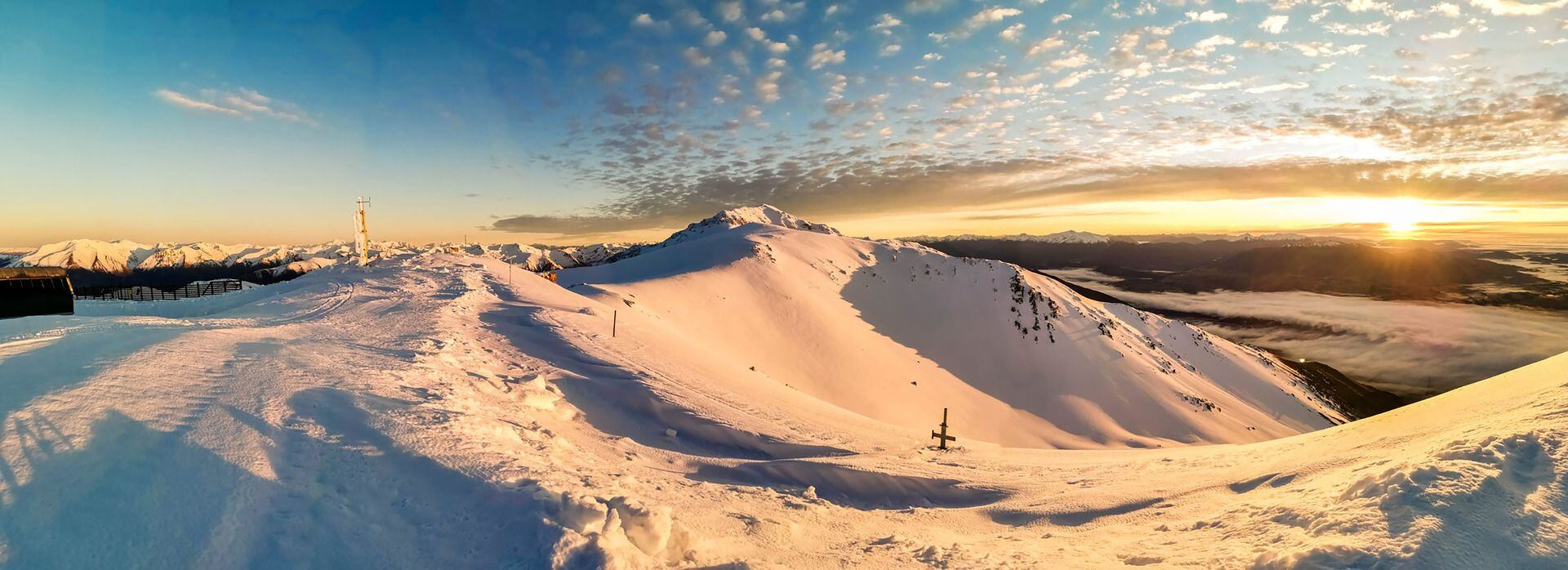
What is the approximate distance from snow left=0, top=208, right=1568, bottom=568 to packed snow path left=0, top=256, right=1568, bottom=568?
4 centimetres

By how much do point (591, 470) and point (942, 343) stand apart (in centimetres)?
5381

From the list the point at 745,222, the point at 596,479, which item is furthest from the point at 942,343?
the point at 745,222

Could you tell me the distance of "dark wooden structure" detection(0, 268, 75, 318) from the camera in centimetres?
1969

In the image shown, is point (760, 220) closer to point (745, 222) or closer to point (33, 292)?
point (745, 222)

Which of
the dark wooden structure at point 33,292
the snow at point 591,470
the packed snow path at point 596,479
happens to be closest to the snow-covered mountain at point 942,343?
the snow at point 591,470

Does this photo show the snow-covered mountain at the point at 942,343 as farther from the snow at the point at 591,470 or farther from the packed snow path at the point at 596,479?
the packed snow path at the point at 596,479

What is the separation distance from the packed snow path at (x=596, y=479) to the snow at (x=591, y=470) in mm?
40

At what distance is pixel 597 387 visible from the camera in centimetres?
1463

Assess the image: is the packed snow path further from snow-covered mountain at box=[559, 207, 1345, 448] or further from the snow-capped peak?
the snow-capped peak

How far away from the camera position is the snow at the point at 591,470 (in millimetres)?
5488

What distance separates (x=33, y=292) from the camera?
790 inches

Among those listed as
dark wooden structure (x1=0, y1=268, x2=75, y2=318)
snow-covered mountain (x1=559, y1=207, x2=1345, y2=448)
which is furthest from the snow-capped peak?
dark wooden structure (x1=0, y1=268, x2=75, y2=318)

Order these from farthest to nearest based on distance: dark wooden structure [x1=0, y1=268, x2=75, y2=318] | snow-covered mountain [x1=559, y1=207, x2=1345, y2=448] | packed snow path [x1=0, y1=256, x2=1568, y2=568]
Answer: snow-covered mountain [x1=559, y1=207, x2=1345, y2=448] < dark wooden structure [x1=0, y1=268, x2=75, y2=318] < packed snow path [x1=0, y1=256, x2=1568, y2=568]

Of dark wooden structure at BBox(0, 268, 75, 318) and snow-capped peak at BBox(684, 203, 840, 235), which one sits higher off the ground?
snow-capped peak at BBox(684, 203, 840, 235)
